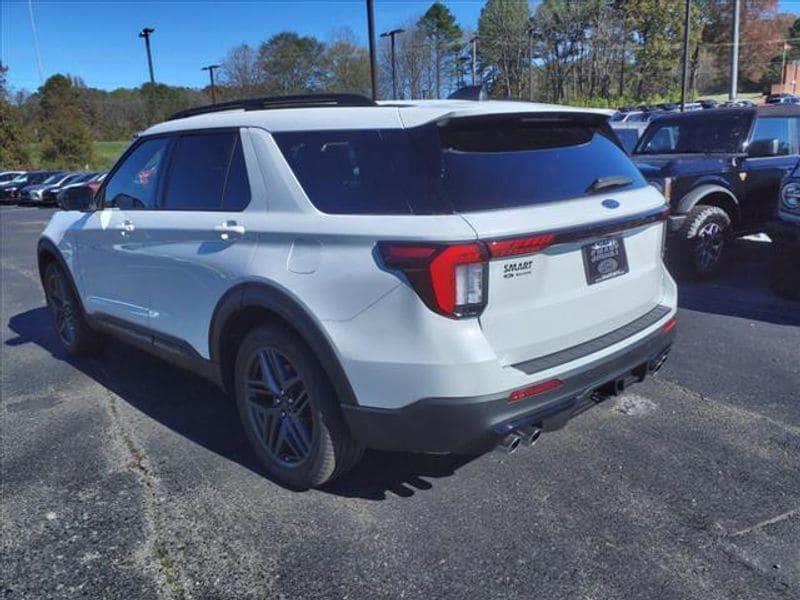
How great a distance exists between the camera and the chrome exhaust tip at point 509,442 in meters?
2.57

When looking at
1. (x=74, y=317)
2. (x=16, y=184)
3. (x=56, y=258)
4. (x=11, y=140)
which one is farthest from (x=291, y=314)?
(x=11, y=140)

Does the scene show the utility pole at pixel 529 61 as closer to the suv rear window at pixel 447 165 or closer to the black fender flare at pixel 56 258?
the black fender flare at pixel 56 258

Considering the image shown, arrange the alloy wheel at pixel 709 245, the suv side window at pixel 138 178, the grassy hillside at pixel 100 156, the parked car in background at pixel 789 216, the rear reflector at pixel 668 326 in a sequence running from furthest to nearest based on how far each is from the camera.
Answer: the grassy hillside at pixel 100 156, the alloy wheel at pixel 709 245, the parked car in background at pixel 789 216, the suv side window at pixel 138 178, the rear reflector at pixel 668 326

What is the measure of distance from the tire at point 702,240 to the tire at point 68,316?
569 centimetres

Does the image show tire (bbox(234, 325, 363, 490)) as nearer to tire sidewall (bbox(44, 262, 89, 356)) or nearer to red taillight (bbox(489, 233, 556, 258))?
red taillight (bbox(489, 233, 556, 258))

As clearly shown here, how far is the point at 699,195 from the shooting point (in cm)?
704

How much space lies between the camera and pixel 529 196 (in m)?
2.73

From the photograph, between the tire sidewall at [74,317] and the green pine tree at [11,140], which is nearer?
the tire sidewall at [74,317]

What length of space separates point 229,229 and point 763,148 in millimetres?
6614

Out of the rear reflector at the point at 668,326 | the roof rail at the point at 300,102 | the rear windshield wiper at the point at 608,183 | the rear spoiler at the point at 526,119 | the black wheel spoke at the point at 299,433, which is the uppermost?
the roof rail at the point at 300,102

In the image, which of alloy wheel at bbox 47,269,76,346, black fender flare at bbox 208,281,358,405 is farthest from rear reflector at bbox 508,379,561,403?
alloy wheel at bbox 47,269,76,346

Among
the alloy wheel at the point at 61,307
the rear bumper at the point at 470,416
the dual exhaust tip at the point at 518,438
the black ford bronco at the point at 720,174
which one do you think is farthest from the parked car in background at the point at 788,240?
the alloy wheel at the point at 61,307

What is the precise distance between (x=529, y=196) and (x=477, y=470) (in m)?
1.45

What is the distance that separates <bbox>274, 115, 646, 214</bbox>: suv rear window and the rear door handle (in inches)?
16.5
